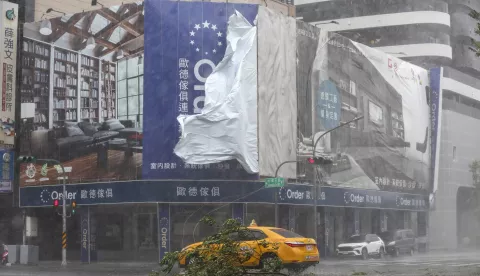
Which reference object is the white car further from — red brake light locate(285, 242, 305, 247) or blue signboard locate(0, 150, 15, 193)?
red brake light locate(285, 242, 305, 247)

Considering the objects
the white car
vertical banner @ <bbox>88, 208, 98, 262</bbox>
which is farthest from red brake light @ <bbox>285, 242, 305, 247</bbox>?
vertical banner @ <bbox>88, 208, 98, 262</bbox>

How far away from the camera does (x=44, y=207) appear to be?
46344mm

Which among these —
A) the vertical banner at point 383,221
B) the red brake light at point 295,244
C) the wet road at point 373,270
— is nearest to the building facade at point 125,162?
the vertical banner at point 383,221

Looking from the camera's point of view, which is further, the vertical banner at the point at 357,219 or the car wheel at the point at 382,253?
the vertical banner at the point at 357,219

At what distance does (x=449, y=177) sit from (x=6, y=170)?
39991mm

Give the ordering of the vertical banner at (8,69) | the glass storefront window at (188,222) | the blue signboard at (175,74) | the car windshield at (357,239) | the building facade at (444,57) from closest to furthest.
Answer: the blue signboard at (175,74) < the glass storefront window at (188,222) < the car windshield at (357,239) < the vertical banner at (8,69) < the building facade at (444,57)

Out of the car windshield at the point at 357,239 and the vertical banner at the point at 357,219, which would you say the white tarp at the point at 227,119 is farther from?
the vertical banner at the point at 357,219

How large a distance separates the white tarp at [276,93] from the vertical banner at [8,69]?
1608cm

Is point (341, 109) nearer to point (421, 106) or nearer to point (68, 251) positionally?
point (421, 106)

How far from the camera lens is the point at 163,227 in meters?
41.8

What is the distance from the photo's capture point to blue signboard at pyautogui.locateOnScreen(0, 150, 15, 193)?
46.5 meters

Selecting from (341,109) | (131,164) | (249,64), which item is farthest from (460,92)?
(131,164)

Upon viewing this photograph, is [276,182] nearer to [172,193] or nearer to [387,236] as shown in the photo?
[172,193]

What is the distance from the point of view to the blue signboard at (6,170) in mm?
46531
